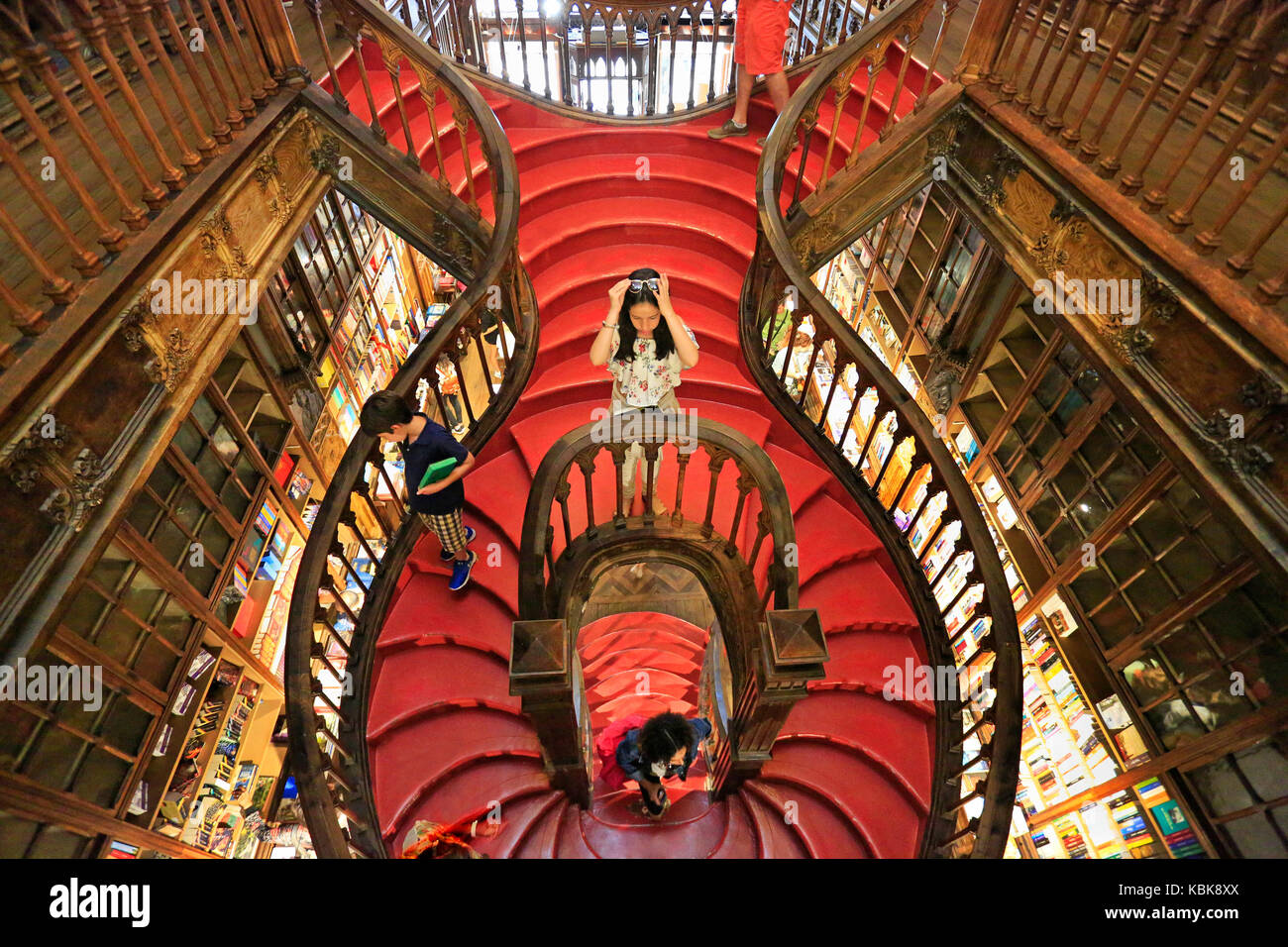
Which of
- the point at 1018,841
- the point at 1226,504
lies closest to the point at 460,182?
the point at 1226,504

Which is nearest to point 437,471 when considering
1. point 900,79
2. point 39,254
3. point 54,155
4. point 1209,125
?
point 39,254

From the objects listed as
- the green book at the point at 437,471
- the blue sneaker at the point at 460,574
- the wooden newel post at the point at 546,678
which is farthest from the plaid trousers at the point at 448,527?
the wooden newel post at the point at 546,678

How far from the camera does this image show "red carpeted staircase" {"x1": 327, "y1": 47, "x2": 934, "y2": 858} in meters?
3.54

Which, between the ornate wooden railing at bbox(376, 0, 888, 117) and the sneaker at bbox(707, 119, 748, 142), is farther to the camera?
the sneaker at bbox(707, 119, 748, 142)

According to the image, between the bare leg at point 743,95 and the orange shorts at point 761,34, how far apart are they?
0.09 meters

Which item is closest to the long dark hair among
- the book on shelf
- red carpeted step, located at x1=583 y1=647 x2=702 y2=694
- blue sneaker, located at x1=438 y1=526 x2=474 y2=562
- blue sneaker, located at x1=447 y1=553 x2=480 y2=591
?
blue sneaker, located at x1=438 y1=526 x2=474 y2=562

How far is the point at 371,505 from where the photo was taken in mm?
3229

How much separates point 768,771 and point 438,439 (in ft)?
8.64

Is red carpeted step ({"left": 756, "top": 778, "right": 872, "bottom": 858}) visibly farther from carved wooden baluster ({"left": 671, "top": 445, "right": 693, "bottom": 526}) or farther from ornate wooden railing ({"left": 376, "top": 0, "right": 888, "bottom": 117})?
ornate wooden railing ({"left": 376, "top": 0, "right": 888, "bottom": 117})

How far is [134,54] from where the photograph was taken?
273 centimetres

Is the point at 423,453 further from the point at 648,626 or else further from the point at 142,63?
the point at 648,626

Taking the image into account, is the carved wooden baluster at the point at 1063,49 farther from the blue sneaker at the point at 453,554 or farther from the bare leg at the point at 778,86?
the blue sneaker at the point at 453,554

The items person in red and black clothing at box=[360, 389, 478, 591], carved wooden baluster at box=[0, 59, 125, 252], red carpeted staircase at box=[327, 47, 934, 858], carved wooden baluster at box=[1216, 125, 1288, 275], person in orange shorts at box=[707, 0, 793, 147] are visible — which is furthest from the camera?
person in orange shorts at box=[707, 0, 793, 147]
